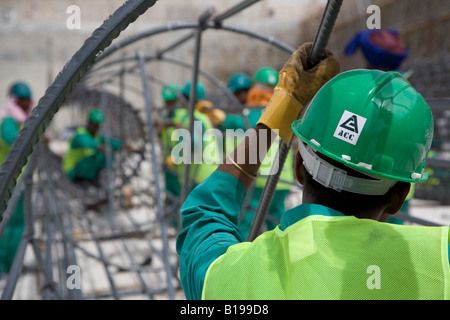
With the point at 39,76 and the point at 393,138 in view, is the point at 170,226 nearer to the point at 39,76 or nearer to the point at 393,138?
the point at 393,138

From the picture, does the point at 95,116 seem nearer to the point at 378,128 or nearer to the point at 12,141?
the point at 12,141

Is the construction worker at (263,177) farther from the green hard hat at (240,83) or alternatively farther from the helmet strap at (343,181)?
the helmet strap at (343,181)

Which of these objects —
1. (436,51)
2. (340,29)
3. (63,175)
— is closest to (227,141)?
(63,175)

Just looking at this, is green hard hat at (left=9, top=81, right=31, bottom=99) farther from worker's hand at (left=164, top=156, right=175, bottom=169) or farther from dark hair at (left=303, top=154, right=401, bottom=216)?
dark hair at (left=303, top=154, right=401, bottom=216)

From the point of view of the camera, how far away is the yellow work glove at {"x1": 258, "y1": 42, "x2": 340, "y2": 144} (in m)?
1.02

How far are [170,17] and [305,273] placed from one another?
15004mm

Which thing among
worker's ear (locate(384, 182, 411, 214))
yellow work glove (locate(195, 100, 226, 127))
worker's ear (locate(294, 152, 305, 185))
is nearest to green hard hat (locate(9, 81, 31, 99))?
yellow work glove (locate(195, 100, 226, 127))

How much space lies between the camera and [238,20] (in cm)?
1591

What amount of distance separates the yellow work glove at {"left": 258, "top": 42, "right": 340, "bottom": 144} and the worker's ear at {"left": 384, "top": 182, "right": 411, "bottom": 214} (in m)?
0.29

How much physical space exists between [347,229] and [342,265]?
0.21 ft

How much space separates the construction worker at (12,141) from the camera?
3.40m

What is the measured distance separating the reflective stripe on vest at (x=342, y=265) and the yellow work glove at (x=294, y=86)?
0.32m

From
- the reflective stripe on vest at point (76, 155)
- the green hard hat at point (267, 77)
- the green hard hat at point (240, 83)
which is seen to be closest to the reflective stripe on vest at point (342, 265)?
the green hard hat at point (267, 77)
